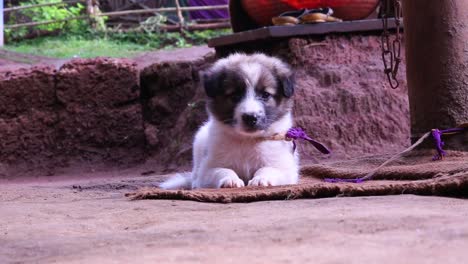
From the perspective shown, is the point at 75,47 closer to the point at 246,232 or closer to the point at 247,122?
the point at 247,122

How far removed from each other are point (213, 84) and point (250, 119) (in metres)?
0.43

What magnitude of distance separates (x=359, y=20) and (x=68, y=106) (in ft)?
11.5

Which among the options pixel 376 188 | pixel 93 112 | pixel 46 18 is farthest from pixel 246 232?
pixel 46 18

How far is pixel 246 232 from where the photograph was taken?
8.02 feet

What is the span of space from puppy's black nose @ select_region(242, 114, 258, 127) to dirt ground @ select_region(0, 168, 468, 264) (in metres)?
1.02

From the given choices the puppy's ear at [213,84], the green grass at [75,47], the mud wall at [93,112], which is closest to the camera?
the puppy's ear at [213,84]

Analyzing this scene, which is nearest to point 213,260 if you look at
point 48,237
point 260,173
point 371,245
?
point 371,245

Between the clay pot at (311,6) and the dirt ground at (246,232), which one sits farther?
the clay pot at (311,6)

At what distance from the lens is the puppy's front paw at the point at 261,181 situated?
4410 millimetres

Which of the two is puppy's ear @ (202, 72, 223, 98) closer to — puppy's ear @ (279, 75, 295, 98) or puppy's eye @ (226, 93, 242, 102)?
puppy's eye @ (226, 93, 242, 102)

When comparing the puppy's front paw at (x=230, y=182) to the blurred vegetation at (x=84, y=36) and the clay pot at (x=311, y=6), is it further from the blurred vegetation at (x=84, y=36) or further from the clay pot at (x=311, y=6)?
the blurred vegetation at (x=84, y=36)

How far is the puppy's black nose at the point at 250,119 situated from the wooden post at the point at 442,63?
1.18 metres

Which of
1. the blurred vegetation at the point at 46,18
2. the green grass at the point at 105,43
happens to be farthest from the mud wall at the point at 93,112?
the blurred vegetation at the point at 46,18

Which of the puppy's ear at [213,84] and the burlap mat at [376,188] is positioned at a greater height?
the puppy's ear at [213,84]
